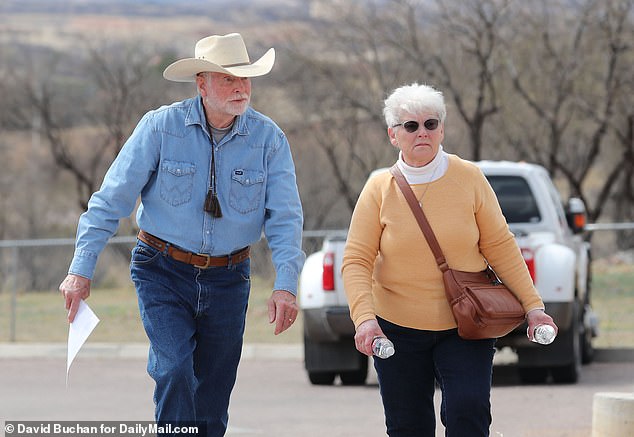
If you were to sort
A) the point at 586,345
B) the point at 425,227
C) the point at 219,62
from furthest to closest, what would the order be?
the point at 586,345, the point at 219,62, the point at 425,227

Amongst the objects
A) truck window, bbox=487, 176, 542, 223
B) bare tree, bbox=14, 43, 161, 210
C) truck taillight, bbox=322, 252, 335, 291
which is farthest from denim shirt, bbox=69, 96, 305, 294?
bare tree, bbox=14, 43, 161, 210

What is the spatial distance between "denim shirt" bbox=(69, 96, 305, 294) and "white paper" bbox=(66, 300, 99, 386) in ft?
0.50

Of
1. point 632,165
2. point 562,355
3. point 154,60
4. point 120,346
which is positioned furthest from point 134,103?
point 562,355

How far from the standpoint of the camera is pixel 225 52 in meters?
6.09

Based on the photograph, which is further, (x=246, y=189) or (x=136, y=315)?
(x=136, y=315)

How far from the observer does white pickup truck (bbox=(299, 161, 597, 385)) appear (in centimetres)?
1106

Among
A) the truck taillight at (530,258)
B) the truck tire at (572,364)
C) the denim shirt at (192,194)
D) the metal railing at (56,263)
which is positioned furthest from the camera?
the metal railing at (56,263)

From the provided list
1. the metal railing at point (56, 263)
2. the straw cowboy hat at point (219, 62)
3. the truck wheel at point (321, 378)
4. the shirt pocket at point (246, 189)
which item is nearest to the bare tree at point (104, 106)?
the metal railing at point (56, 263)

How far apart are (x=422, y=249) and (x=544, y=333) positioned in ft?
1.87

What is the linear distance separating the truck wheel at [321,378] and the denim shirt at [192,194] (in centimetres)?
619

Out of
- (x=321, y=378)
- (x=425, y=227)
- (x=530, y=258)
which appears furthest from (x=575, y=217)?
(x=425, y=227)

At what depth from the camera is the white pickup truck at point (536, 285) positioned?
36.3 feet

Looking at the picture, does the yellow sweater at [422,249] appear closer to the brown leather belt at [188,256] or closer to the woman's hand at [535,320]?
the woman's hand at [535,320]

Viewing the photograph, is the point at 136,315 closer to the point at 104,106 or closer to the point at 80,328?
the point at 80,328
